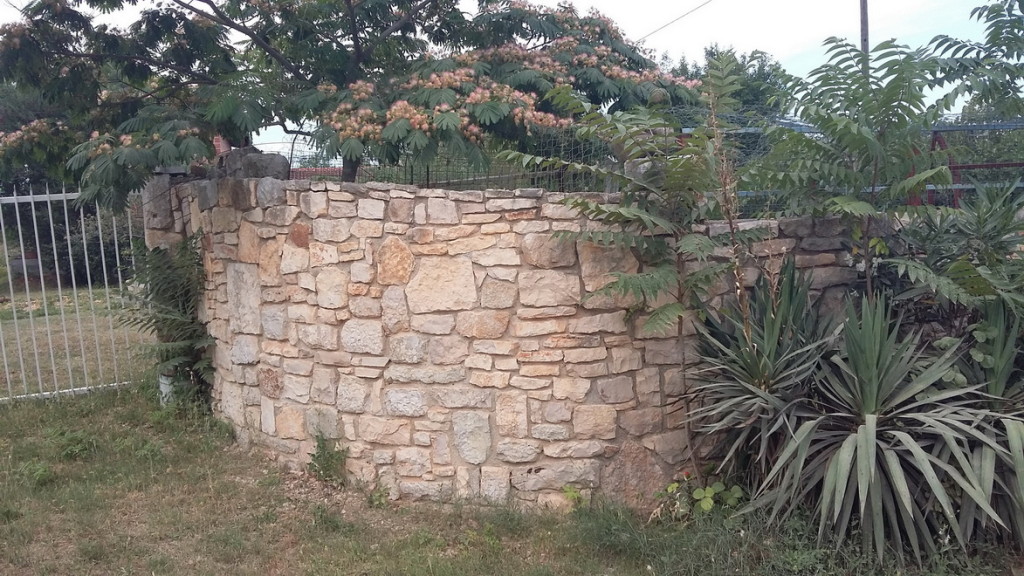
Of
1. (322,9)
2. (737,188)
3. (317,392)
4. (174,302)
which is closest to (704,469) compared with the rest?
(737,188)

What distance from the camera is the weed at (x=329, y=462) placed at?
5.01 m

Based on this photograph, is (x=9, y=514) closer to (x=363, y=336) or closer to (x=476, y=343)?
(x=363, y=336)

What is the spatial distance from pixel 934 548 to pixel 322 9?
569 cm

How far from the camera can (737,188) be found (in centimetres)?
471

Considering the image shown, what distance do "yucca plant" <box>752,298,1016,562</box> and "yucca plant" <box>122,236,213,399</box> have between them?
438 cm

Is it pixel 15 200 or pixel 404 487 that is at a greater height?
pixel 15 200

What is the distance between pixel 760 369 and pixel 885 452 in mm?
734

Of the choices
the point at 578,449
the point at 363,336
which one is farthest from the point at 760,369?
the point at 363,336

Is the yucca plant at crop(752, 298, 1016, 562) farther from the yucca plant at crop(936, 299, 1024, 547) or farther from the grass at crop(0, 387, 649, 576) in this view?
the grass at crop(0, 387, 649, 576)

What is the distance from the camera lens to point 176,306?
20.0 ft

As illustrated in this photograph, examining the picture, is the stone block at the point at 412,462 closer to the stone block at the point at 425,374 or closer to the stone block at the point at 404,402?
the stone block at the point at 404,402

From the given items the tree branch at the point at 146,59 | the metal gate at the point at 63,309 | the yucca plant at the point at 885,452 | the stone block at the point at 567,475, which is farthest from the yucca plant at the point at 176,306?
the yucca plant at the point at 885,452

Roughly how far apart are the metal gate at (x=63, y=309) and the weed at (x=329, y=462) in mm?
2312

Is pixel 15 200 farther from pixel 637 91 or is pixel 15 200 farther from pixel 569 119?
pixel 637 91
